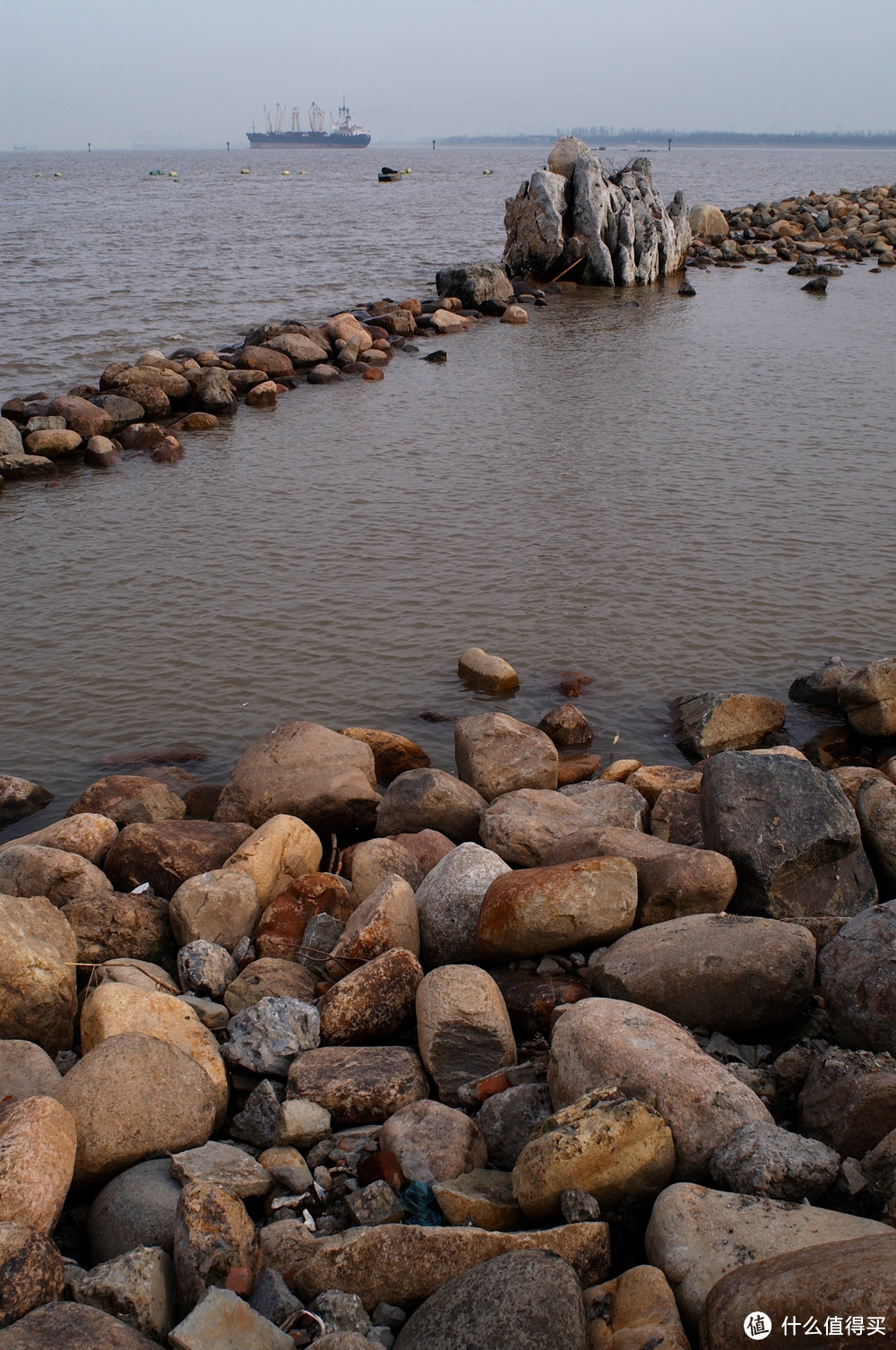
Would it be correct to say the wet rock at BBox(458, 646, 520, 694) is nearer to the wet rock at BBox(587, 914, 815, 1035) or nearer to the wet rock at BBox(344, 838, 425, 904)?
the wet rock at BBox(344, 838, 425, 904)

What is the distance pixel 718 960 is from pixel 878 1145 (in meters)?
1.22

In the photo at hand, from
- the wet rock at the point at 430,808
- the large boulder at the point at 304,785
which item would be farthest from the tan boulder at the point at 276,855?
the wet rock at the point at 430,808

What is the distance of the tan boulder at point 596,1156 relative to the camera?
3.75 m

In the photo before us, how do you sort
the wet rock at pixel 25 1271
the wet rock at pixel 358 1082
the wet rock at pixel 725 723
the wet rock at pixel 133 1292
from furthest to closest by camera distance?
the wet rock at pixel 725 723
the wet rock at pixel 358 1082
the wet rock at pixel 133 1292
the wet rock at pixel 25 1271

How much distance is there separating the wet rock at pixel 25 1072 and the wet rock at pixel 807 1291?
9.09 ft

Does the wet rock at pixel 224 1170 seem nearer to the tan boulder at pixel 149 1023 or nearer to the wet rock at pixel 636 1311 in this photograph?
the tan boulder at pixel 149 1023

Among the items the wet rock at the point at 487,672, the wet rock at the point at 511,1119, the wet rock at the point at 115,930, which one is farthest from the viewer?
the wet rock at the point at 487,672

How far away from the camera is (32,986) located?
494 centimetres

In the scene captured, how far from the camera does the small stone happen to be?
3.92 m

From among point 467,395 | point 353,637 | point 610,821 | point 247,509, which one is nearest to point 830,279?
point 467,395

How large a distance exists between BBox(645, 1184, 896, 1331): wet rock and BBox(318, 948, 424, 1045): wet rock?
1.82 m

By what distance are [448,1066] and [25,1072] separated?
6.12ft

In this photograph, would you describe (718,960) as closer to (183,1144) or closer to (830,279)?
(183,1144)

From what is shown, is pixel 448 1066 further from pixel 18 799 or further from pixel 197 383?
pixel 197 383
